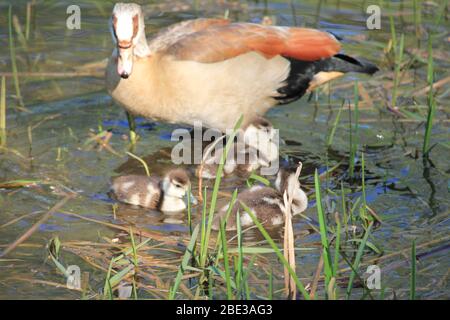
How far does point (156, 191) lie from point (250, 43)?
1.34m

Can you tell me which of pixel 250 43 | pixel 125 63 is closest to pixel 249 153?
pixel 250 43

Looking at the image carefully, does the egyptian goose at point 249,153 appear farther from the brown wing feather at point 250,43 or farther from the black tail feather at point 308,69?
the brown wing feather at point 250,43

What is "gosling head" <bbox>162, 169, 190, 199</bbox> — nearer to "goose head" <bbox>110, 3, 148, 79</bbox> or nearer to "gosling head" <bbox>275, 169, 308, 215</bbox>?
"gosling head" <bbox>275, 169, 308, 215</bbox>

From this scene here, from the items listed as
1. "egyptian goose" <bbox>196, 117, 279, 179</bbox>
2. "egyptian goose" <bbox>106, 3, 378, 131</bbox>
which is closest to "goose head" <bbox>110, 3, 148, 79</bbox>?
"egyptian goose" <bbox>106, 3, 378, 131</bbox>

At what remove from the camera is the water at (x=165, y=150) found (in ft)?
16.3

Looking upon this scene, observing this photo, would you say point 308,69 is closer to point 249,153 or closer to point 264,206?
point 249,153

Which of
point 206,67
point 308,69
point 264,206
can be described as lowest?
point 264,206

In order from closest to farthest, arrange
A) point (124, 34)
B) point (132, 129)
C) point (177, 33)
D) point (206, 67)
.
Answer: point (124, 34) < point (206, 67) < point (177, 33) < point (132, 129)

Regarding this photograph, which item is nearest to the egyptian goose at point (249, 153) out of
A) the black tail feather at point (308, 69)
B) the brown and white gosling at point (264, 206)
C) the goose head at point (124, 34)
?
the black tail feather at point (308, 69)

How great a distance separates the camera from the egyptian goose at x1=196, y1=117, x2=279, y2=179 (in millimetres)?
6238

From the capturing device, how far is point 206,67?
618cm

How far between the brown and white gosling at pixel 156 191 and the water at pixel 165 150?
0.25ft

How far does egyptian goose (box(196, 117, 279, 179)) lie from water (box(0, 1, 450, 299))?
0.32 ft
